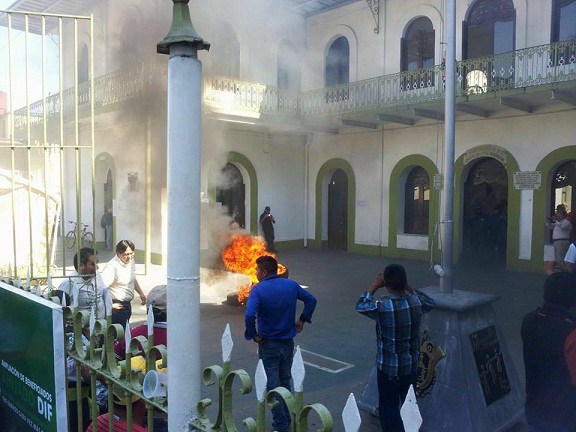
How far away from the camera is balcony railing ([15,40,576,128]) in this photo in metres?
10.2

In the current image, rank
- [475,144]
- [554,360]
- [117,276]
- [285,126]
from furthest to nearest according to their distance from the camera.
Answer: [285,126], [475,144], [117,276], [554,360]

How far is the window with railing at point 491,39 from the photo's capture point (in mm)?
11438

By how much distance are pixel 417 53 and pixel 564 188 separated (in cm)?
529

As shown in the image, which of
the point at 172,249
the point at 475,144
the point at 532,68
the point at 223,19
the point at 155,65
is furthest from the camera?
the point at 475,144

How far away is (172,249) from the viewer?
5.83 ft

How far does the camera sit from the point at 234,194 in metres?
15.8

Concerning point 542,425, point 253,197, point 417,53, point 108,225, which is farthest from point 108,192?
point 542,425

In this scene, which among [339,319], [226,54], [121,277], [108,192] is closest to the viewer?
[121,277]

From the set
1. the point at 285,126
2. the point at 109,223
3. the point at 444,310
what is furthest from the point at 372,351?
the point at 109,223

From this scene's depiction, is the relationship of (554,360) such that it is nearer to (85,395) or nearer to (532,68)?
(85,395)

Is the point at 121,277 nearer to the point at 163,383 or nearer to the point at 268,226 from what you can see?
the point at 163,383

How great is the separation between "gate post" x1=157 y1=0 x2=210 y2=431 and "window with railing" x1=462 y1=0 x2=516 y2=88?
1078cm

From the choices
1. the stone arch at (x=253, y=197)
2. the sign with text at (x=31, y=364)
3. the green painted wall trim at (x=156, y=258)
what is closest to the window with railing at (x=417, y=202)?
the stone arch at (x=253, y=197)

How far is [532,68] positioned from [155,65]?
327 inches
